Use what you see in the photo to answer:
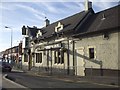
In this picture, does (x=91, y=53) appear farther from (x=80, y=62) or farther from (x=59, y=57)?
(x=59, y=57)

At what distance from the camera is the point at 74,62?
3152 centimetres

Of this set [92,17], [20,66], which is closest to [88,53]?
[92,17]

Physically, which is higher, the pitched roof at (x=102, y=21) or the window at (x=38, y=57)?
the pitched roof at (x=102, y=21)

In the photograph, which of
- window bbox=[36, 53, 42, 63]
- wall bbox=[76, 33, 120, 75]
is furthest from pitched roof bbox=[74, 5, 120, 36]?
window bbox=[36, 53, 42, 63]

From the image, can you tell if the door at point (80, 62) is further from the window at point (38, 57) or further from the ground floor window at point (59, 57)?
the window at point (38, 57)

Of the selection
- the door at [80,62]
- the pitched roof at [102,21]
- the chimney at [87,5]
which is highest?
the chimney at [87,5]

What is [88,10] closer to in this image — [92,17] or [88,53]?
[92,17]

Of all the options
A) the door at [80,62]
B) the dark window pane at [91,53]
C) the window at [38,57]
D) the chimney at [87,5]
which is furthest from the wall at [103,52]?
the window at [38,57]

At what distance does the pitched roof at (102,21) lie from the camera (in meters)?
26.0

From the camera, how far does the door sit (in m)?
29.6

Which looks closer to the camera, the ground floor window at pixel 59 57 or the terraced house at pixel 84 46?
the terraced house at pixel 84 46

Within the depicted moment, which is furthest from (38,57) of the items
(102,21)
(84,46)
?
(102,21)

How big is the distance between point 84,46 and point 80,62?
207 cm

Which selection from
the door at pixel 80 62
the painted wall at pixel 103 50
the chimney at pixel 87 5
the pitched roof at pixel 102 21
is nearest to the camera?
the painted wall at pixel 103 50
